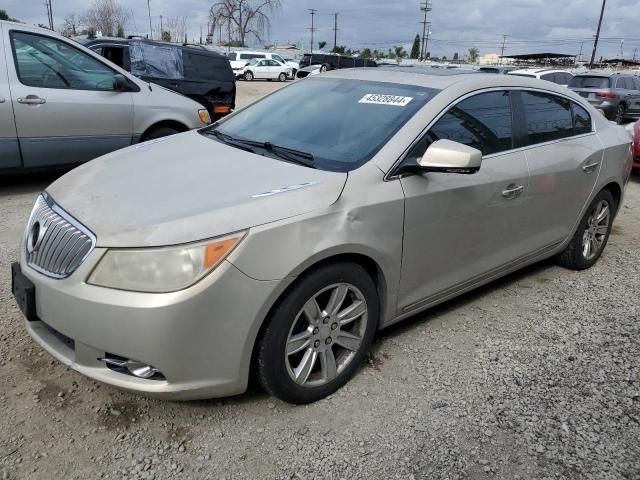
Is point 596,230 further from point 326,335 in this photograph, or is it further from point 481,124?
point 326,335

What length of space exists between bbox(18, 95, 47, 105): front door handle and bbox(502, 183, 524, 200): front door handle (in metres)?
4.55

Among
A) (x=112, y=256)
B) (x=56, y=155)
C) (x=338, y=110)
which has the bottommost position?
(x=56, y=155)

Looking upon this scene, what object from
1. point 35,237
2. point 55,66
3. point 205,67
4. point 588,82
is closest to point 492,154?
point 35,237

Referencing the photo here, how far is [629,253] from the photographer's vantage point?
5.28 m

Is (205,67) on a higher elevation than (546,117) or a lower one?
lower

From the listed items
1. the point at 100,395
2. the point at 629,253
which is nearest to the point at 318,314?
the point at 100,395

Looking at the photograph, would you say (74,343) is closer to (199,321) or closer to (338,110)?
(199,321)

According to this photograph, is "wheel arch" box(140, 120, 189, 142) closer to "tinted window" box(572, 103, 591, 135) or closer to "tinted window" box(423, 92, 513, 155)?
"tinted window" box(423, 92, 513, 155)

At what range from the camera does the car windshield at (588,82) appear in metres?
17.0

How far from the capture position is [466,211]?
3.22 metres

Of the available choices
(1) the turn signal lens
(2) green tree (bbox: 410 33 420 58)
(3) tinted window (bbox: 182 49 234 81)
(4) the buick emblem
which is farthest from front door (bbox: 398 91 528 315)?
(2) green tree (bbox: 410 33 420 58)

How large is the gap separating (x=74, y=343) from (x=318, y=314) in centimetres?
107

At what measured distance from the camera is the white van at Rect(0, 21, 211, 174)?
18.0 ft

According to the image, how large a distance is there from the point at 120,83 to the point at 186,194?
162 inches
